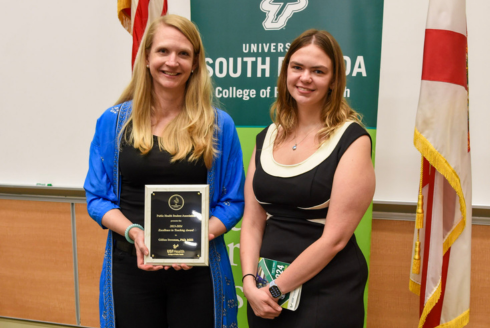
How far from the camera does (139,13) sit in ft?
7.52

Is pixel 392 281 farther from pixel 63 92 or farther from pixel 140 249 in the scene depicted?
pixel 63 92

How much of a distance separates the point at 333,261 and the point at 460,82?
1.01 metres

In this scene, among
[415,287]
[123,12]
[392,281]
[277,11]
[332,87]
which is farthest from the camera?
[392,281]

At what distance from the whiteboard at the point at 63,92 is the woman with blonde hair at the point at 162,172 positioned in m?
1.34

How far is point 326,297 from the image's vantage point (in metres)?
1.35

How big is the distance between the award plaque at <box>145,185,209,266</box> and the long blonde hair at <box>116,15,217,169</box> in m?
0.18

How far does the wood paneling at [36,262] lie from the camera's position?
3.21 meters

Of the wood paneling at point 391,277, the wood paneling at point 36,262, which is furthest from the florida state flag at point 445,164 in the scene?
the wood paneling at point 36,262

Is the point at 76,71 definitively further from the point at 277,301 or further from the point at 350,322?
the point at 350,322

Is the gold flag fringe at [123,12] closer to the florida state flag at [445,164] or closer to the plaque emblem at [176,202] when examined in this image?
the plaque emblem at [176,202]

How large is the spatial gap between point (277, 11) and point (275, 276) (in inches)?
60.1

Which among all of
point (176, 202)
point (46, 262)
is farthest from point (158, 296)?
point (46, 262)

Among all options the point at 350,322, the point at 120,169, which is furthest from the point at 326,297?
the point at 120,169

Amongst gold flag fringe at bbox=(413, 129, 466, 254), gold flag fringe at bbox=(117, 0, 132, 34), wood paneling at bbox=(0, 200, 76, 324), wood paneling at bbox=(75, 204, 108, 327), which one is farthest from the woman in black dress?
wood paneling at bbox=(0, 200, 76, 324)
